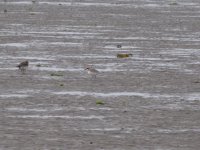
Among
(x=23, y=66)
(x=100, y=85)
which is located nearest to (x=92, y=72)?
(x=100, y=85)

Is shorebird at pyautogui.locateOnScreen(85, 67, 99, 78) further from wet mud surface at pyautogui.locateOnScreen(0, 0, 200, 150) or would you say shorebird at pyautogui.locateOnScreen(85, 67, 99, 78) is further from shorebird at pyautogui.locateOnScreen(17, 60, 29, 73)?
shorebird at pyautogui.locateOnScreen(17, 60, 29, 73)

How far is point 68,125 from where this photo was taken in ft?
57.8

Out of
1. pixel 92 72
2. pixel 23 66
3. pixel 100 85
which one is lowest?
pixel 100 85

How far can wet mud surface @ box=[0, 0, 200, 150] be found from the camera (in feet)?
54.2

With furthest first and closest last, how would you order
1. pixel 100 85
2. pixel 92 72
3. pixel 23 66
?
pixel 23 66 → pixel 92 72 → pixel 100 85

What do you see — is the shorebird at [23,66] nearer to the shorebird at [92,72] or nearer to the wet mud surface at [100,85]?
the wet mud surface at [100,85]

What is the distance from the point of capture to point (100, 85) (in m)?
23.5

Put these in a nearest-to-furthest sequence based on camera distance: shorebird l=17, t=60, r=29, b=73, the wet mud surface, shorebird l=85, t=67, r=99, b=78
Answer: the wet mud surface
shorebird l=85, t=67, r=99, b=78
shorebird l=17, t=60, r=29, b=73

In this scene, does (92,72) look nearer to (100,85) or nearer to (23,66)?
(100,85)

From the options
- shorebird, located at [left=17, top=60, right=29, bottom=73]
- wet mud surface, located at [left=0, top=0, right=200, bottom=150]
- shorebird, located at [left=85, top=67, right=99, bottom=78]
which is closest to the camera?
wet mud surface, located at [left=0, top=0, right=200, bottom=150]

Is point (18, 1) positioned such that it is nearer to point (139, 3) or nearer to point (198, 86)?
point (139, 3)

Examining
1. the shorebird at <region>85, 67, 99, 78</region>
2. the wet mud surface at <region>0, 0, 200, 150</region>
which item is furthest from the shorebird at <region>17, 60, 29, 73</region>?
the shorebird at <region>85, 67, 99, 78</region>

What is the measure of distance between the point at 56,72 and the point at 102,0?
4089 cm

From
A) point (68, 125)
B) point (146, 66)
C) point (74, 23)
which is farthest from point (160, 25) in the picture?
point (68, 125)
